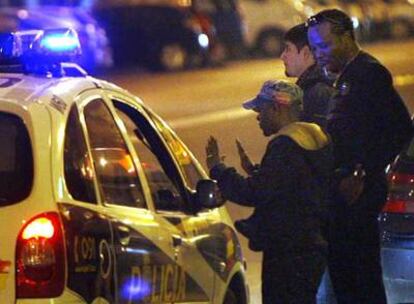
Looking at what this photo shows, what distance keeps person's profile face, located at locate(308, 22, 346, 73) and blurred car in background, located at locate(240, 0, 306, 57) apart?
22.7 m

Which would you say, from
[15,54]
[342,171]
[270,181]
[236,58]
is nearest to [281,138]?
[270,181]

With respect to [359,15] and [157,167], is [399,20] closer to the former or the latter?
[359,15]

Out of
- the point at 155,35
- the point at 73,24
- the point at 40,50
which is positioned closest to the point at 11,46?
the point at 40,50

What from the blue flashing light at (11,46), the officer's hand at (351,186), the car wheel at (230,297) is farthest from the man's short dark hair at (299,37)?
the blue flashing light at (11,46)

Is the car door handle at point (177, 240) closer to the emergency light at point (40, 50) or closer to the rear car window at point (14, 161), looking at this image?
the emergency light at point (40, 50)

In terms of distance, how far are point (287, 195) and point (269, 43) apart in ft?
79.7

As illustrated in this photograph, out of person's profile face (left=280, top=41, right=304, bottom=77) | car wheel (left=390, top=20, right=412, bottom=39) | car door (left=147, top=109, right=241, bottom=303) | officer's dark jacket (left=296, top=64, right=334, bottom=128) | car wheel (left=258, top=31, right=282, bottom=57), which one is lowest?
car door (left=147, top=109, right=241, bottom=303)

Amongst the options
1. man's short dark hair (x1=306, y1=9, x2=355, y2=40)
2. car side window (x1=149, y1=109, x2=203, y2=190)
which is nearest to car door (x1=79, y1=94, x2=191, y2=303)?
car side window (x1=149, y1=109, x2=203, y2=190)

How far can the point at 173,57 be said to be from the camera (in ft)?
87.9

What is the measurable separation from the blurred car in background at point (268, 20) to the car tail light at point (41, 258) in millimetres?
24758

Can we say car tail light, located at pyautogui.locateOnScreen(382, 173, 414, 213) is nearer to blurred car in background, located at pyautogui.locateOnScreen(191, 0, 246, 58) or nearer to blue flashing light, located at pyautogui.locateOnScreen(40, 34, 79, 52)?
blue flashing light, located at pyautogui.locateOnScreen(40, 34, 79, 52)

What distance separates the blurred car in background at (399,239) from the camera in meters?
6.88

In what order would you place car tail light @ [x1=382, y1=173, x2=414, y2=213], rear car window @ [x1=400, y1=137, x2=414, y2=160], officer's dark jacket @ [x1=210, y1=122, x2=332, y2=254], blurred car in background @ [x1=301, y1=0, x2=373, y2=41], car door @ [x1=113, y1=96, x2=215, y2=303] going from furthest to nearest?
blurred car in background @ [x1=301, y1=0, x2=373, y2=41] < rear car window @ [x1=400, y1=137, x2=414, y2=160] < car tail light @ [x1=382, y1=173, x2=414, y2=213] < car door @ [x1=113, y1=96, x2=215, y2=303] < officer's dark jacket @ [x1=210, y1=122, x2=332, y2=254]

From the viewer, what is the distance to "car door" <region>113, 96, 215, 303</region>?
570 cm
